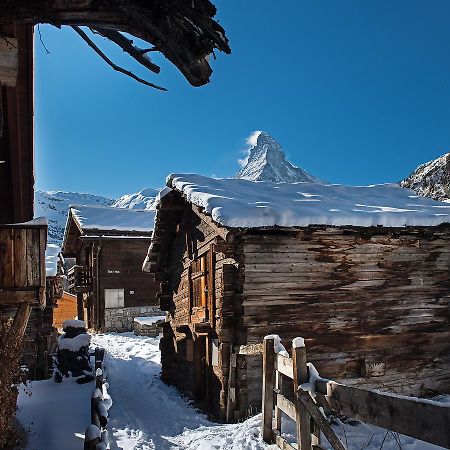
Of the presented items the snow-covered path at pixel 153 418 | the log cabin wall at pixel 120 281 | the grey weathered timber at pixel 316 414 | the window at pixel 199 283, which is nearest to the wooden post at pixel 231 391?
the snow-covered path at pixel 153 418

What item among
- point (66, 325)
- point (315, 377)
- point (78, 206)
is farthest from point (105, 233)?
point (315, 377)

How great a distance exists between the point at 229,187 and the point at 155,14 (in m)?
8.06

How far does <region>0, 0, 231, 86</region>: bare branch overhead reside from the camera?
Answer: 2357 mm

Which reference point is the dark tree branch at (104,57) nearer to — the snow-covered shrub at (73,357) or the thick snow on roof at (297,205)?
the thick snow on roof at (297,205)

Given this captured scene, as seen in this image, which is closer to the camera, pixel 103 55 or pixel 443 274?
pixel 103 55

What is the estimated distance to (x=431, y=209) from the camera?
33.6ft

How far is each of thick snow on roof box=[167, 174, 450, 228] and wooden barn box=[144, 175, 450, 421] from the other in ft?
0.09

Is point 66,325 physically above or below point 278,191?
below

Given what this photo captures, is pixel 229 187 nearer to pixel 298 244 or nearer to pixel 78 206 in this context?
pixel 298 244

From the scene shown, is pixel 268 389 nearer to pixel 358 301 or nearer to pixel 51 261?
pixel 358 301

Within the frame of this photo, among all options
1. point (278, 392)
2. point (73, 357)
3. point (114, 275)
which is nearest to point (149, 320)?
point (114, 275)

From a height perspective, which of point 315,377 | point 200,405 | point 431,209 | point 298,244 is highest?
point 431,209

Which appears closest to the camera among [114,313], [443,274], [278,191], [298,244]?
[298,244]

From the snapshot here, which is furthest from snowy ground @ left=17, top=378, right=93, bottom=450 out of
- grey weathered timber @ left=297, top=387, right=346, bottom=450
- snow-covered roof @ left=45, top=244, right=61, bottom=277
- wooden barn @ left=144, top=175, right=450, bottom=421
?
grey weathered timber @ left=297, top=387, right=346, bottom=450
